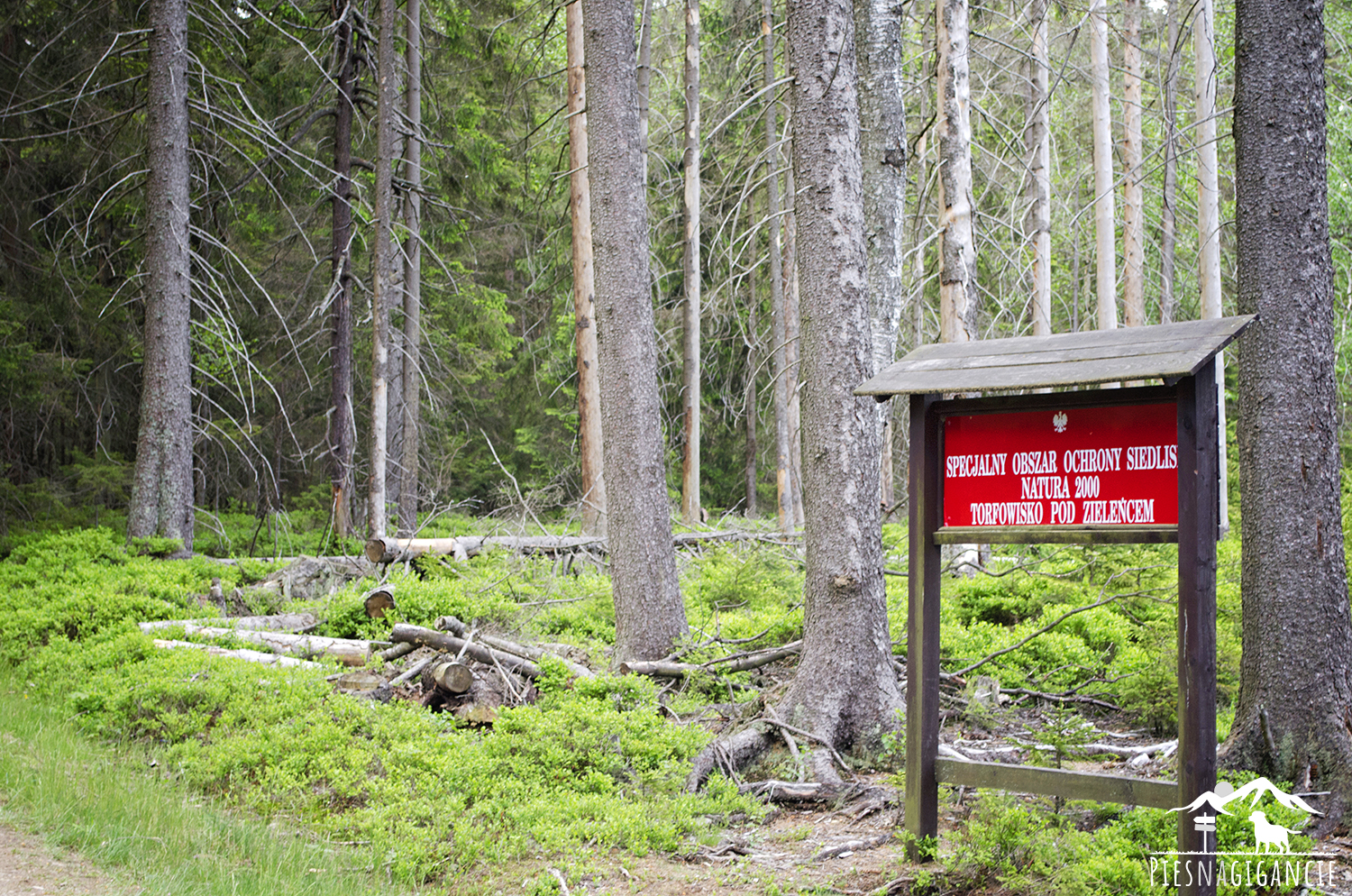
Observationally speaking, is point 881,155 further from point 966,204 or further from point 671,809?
point 671,809

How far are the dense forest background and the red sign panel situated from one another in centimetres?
643

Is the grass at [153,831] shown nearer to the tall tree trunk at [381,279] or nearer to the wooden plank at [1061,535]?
the wooden plank at [1061,535]

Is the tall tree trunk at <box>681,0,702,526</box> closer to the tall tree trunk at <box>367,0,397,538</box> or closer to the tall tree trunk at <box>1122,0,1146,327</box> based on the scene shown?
the tall tree trunk at <box>367,0,397,538</box>

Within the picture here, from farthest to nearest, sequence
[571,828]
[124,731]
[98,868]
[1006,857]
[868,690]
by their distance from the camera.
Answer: [124,731] → [868,690] → [571,828] → [98,868] → [1006,857]

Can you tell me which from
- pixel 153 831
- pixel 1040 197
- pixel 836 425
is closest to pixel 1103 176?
pixel 1040 197

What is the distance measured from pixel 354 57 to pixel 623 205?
9.75m

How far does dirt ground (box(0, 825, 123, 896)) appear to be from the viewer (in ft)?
14.6

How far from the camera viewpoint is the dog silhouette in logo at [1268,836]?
408cm

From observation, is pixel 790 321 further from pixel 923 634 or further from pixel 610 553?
pixel 923 634

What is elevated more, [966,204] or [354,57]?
[354,57]

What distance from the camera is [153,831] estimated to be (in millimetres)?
5141

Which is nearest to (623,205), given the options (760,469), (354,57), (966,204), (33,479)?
(966,204)

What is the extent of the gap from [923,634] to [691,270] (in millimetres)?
13915

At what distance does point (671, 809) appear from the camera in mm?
5414
